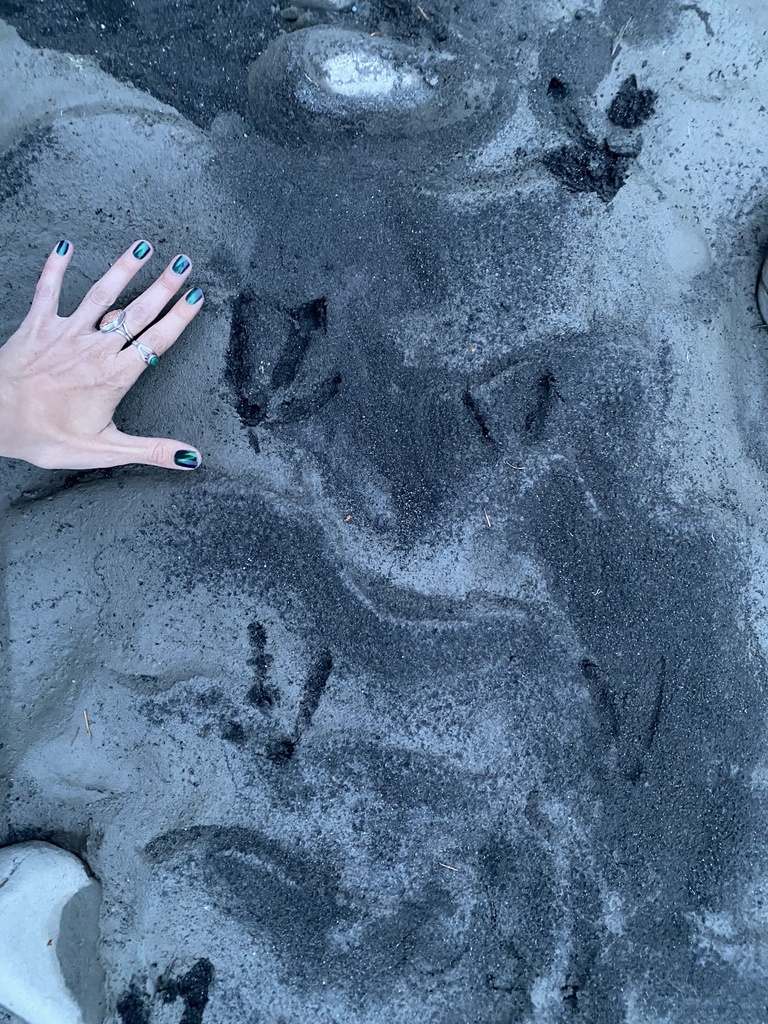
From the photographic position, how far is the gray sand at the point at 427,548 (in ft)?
5.67

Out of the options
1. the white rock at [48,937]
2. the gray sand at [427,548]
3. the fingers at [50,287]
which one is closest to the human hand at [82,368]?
the fingers at [50,287]

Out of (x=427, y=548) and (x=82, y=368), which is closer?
(x=82, y=368)

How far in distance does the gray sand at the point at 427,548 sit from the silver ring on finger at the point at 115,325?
0.15m

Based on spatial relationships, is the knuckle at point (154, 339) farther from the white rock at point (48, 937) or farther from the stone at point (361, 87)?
the white rock at point (48, 937)

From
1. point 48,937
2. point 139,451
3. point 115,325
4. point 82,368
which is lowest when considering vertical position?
point 48,937

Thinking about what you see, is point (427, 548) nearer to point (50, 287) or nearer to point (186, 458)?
point (186, 458)

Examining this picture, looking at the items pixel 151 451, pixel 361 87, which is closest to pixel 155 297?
pixel 151 451

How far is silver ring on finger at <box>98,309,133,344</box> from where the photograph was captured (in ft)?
5.44

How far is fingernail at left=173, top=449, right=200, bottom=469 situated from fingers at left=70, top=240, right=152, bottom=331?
423 mm

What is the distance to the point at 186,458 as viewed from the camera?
1.69 m

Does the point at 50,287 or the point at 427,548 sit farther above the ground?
the point at 50,287

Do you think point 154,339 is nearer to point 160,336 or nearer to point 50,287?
point 160,336

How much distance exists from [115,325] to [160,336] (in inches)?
4.8

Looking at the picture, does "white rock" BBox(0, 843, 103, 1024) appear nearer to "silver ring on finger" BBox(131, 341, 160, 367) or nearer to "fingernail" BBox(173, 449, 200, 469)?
"fingernail" BBox(173, 449, 200, 469)
